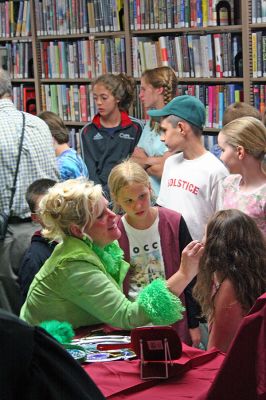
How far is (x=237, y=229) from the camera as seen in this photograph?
2666mm

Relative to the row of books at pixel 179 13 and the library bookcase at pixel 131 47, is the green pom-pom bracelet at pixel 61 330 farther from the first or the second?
the row of books at pixel 179 13

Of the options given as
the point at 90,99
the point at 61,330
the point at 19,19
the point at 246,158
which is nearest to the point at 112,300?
the point at 61,330

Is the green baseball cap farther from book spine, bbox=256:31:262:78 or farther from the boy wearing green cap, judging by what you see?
book spine, bbox=256:31:262:78

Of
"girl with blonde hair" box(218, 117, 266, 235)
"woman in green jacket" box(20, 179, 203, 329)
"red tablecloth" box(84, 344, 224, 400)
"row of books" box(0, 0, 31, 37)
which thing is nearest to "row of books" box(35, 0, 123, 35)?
"row of books" box(0, 0, 31, 37)

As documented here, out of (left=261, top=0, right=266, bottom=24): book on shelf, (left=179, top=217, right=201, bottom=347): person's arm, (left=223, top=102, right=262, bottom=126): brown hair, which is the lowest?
(left=179, top=217, right=201, bottom=347): person's arm

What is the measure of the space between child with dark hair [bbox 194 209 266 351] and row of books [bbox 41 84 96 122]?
393 centimetres

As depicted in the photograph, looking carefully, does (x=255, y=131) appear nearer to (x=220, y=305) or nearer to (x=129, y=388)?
(x=220, y=305)

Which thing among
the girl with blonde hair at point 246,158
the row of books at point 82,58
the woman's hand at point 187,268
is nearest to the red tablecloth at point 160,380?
the woman's hand at point 187,268

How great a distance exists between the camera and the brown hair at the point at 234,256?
8.56 ft

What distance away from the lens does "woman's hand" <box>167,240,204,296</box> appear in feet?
8.62

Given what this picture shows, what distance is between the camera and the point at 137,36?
6.12 m

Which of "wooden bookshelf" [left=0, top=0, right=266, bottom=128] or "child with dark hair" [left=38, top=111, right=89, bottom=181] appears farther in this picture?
"wooden bookshelf" [left=0, top=0, right=266, bottom=128]

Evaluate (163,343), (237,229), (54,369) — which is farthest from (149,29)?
(54,369)

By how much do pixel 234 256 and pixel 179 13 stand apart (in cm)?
344
